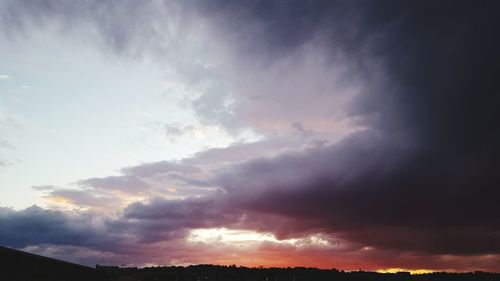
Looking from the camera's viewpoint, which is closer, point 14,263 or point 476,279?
point 14,263

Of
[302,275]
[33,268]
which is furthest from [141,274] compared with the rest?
[302,275]

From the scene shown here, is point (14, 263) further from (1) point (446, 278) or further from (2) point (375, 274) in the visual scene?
(1) point (446, 278)

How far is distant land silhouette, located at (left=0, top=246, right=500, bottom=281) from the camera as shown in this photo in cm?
2128

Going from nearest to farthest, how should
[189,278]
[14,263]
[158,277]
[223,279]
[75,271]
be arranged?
1. [14,263]
2. [75,271]
3. [158,277]
4. [189,278]
5. [223,279]

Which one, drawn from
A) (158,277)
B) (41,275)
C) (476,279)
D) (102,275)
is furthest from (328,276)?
(41,275)

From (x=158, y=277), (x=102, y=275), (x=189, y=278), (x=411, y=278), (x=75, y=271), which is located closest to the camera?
(x=75, y=271)

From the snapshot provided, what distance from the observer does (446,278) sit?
106 m

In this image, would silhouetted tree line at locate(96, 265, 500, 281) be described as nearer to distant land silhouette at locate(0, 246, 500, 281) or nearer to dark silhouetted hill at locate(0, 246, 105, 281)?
distant land silhouette at locate(0, 246, 500, 281)

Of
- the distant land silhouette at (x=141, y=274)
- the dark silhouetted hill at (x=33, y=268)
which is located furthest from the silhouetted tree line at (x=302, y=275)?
the dark silhouetted hill at (x=33, y=268)

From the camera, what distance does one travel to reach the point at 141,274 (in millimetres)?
46094

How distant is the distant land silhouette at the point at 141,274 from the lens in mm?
21281

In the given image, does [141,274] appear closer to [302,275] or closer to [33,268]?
[33,268]

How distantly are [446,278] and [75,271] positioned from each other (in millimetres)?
104851

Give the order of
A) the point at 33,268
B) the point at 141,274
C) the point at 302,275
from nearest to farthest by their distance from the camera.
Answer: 1. the point at 33,268
2. the point at 141,274
3. the point at 302,275
